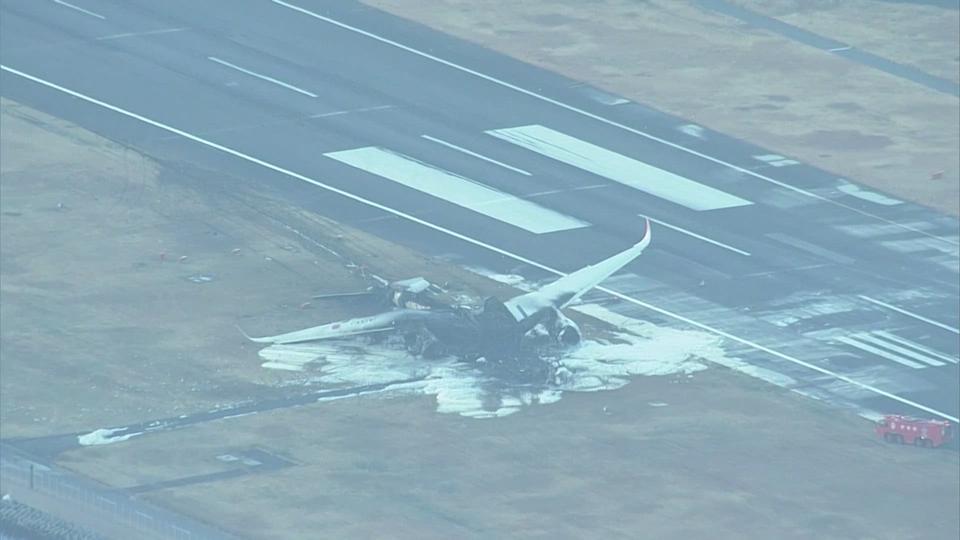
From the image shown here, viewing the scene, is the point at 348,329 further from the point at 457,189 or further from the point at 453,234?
the point at 457,189

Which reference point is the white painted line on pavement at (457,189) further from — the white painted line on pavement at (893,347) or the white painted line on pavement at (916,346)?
the white painted line on pavement at (916,346)

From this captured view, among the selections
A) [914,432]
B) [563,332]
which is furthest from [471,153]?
[914,432]

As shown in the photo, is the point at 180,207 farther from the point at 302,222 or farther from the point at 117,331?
the point at 117,331

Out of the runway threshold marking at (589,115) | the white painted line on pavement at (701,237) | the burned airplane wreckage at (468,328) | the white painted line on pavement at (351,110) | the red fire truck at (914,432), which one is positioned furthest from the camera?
the white painted line on pavement at (351,110)

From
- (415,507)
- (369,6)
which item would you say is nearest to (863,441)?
(415,507)

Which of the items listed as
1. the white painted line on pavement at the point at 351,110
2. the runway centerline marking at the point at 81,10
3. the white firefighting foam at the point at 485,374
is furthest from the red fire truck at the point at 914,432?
the runway centerline marking at the point at 81,10

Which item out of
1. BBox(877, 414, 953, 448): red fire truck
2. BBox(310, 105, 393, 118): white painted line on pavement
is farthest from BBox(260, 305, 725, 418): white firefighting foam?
BBox(310, 105, 393, 118): white painted line on pavement

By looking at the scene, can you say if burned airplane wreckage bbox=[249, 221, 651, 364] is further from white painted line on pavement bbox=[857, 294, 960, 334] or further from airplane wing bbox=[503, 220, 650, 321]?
white painted line on pavement bbox=[857, 294, 960, 334]
